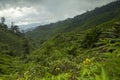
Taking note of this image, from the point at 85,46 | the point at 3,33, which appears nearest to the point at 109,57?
the point at 85,46

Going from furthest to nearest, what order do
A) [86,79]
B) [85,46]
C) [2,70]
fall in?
1. [2,70]
2. [85,46]
3. [86,79]

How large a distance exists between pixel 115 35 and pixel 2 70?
248ft

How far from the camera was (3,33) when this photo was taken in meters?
196

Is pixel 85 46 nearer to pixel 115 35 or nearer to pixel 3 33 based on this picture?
pixel 115 35

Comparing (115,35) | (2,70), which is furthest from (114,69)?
(2,70)

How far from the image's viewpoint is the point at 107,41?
135 inches

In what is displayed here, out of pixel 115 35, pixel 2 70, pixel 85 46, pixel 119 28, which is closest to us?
pixel 115 35

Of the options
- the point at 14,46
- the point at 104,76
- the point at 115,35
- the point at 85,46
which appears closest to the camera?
the point at 104,76

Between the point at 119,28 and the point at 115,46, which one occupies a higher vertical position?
the point at 119,28

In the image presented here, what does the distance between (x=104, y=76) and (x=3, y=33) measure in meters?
198

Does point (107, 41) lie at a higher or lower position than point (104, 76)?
higher

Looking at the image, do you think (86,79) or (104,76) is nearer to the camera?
(104,76)

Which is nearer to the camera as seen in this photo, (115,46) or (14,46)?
(115,46)

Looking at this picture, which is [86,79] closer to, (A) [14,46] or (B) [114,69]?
(B) [114,69]
